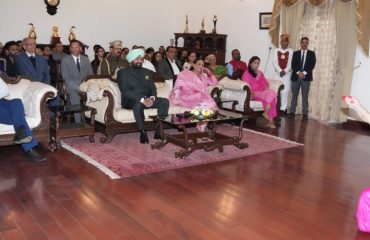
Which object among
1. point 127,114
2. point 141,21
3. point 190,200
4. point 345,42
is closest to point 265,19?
point 345,42

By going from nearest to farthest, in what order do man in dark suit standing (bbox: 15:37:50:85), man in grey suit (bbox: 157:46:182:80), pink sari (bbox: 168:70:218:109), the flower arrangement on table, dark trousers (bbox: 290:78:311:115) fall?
the flower arrangement on table, man in dark suit standing (bbox: 15:37:50:85), pink sari (bbox: 168:70:218:109), man in grey suit (bbox: 157:46:182:80), dark trousers (bbox: 290:78:311:115)

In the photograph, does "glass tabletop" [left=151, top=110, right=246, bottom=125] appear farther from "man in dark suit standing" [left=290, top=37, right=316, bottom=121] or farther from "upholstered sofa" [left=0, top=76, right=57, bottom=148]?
"man in dark suit standing" [left=290, top=37, right=316, bottom=121]

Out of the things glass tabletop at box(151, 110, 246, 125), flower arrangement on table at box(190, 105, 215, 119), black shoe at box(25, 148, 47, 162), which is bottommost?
black shoe at box(25, 148, 47, 162)

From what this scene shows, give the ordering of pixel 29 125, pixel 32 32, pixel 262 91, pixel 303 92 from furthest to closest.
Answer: pixel 32 32, pixel 303 92, pixel 262 91, pixel 29 125

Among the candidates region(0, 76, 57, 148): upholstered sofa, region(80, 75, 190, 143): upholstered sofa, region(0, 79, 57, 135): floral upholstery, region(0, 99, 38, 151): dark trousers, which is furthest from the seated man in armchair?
region(80, 75, 190, 143): upholstered sofa

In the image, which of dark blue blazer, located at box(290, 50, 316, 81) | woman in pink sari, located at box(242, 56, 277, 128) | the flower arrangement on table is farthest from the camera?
dark blue blazer, located at box(290, 50, 316, 81)

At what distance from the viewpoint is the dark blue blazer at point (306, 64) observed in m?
8.11

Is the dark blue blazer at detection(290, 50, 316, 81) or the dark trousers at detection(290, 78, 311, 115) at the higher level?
the dark blue blazer at detection(290, 50, 316, 81)

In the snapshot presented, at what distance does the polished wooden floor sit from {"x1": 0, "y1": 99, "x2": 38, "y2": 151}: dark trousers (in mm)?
430

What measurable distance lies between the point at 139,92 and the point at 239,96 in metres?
2.08

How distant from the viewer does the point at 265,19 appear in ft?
30.2

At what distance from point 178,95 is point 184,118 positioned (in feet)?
4.28

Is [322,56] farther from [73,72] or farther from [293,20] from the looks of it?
[73,72]

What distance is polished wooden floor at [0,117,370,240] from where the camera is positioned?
3.08m
